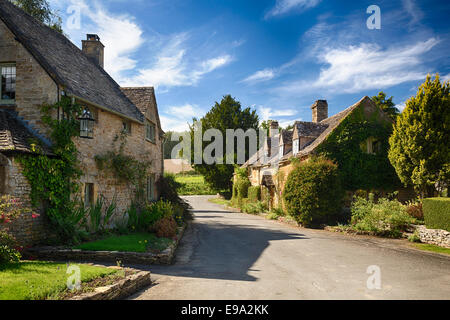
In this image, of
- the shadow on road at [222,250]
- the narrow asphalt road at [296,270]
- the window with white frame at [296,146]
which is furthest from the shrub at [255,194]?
the narrow asphalt road at [296,270]

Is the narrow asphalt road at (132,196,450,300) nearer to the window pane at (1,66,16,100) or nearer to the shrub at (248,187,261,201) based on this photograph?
the window pane at (1,66,16,100)

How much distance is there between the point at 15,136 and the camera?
10.4 m

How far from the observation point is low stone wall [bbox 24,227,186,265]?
391 inches

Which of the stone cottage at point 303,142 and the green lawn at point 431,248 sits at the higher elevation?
the stone cottage at point 303,142

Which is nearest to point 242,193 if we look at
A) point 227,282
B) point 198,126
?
point 198,126

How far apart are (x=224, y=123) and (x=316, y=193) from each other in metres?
28.1

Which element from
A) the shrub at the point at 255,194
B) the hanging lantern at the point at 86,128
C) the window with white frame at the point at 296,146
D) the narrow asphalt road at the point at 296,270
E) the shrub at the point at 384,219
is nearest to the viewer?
the narrow asphalt road at the point at 296,270

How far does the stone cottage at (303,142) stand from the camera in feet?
68.2

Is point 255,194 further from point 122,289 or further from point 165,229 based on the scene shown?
point 122,289

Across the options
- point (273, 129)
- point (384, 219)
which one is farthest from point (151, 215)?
point (273, 129)

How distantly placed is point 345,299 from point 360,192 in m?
15.2

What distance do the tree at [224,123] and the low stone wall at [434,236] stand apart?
101 feet

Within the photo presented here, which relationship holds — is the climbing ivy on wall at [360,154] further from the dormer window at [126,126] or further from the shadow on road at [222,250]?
the dormer window at [126,126]

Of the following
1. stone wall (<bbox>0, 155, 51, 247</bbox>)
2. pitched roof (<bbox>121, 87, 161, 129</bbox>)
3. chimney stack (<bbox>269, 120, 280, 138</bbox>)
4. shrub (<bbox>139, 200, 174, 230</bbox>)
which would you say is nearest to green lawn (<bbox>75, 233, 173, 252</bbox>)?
stone wall (<bbox>0, 155, 51, 247</bbox>)
